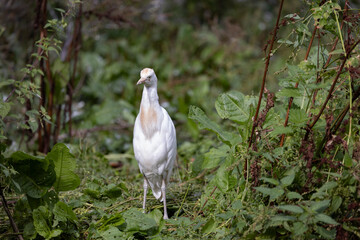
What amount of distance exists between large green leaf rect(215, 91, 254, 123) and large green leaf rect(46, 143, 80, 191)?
2.95ft

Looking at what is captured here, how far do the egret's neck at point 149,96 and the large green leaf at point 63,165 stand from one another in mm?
588

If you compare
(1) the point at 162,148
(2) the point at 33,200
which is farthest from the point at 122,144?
(2) the point at 33,200

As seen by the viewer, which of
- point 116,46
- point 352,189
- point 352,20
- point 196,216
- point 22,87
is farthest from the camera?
point 116,46

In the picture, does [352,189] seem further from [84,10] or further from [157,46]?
[157,46]

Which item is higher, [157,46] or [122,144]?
[157,46]

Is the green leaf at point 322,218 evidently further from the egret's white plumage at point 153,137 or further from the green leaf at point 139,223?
the egret's white plumage at point 153,137

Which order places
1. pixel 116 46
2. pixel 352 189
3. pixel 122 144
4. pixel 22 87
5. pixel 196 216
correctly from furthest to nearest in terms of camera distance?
pixel 116 46
pixel 122 144
pixel 196 216
pixel 22 87
pixel 352 189

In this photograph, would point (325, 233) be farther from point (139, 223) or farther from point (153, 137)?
point (153, 137)

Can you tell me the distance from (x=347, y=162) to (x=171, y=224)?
112 centimetres

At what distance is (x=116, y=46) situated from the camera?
26.4 ft

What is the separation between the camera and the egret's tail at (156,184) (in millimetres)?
3091

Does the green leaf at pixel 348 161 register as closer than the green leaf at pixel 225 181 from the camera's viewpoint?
Yes

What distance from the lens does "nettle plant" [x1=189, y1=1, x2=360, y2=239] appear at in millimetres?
2141

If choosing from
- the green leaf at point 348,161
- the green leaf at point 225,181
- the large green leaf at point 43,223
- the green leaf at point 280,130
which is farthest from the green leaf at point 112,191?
the green leaf at point 348,161
